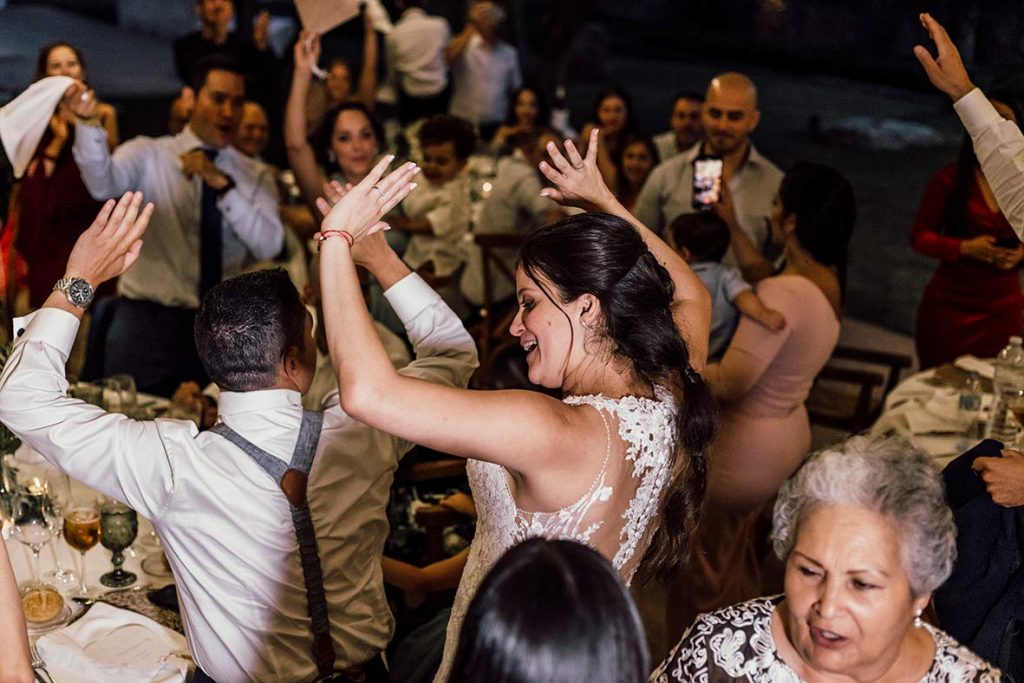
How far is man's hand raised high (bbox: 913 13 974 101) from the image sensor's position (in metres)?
2.61

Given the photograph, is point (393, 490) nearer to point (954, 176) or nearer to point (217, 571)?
point (217, 571)

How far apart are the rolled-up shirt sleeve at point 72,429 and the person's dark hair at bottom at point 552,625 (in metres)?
0.90

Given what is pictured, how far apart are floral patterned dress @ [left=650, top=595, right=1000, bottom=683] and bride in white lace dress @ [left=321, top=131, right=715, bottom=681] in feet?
0.58

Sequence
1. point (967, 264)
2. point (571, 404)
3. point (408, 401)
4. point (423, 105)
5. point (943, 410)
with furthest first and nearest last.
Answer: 1. point (423, 105)
2. point (967, 264)
3. point (943, 410)
4. point (571, 404)
5. point (408, 401)

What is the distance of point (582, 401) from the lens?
1695 mm

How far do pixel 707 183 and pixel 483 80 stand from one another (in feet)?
12.9

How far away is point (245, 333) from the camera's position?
1.89 metres

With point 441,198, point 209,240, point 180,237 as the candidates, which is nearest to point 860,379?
point 441,198

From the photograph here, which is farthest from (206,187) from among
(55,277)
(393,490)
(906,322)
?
(906,322)

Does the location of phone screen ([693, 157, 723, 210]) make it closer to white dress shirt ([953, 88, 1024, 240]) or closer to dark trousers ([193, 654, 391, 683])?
white dress shirt ([953, 88, 1024, 240])

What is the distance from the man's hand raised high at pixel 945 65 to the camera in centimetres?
261

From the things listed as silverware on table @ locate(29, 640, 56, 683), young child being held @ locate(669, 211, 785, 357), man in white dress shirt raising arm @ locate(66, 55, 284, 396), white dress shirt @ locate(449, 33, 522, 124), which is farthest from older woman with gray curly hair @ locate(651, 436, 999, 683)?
white dress shirt @ locate(449, 33, 522, 124)

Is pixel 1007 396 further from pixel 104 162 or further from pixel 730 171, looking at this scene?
pixel 104 162

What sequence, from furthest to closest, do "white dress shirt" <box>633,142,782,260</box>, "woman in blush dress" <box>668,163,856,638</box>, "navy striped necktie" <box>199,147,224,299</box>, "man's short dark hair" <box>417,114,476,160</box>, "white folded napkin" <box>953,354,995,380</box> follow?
"man's short dark hair" <box>417,114,476,160</box>, "white dress shirt" <box>633,142,782,260</box>, "navy striped necktie" <box>199,147,224,299</box>, "white folded napkin" <box>953,354,995,380</box>, "woman in blush dress" <box>668,163,856,638</box>
